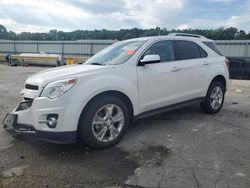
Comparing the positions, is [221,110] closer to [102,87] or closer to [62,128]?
[102,87]

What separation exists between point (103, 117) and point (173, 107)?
1.75 metres

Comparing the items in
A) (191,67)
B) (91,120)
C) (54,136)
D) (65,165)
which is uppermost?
(191,67)

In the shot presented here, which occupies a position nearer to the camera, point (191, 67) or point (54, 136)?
point (54, 136)

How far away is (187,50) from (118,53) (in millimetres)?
1617

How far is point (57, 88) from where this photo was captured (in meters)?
3.89

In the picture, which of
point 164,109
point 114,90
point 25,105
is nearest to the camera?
point 25,105

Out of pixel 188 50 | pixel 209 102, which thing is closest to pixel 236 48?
pixel 209 102

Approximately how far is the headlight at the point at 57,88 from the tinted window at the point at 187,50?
2580mm

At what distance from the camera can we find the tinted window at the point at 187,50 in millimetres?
5578

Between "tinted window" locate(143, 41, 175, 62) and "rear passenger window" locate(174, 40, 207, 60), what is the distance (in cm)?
19

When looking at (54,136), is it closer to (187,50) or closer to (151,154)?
(151,154)

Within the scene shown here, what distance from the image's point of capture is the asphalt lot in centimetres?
333

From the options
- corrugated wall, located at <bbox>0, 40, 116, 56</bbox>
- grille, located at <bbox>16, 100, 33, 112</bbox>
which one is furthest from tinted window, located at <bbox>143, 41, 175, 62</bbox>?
corrugated wall, located at <bbox>0, 40, 116, 56</bbox>

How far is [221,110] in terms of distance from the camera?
22.7ft
